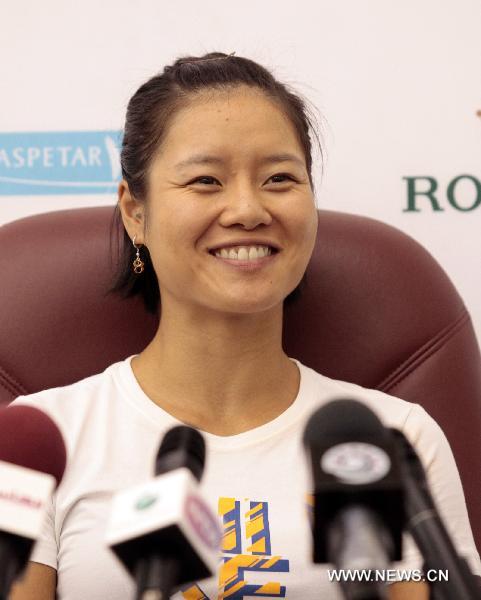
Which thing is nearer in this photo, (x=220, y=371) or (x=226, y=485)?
(x=226, y=485)

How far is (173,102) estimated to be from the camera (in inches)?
52.2

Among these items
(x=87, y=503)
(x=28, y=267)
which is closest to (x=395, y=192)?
(x=28, y=267)

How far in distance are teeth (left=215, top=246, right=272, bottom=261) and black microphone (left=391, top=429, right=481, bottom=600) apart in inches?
26.7

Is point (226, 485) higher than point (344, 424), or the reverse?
point (344, 424)

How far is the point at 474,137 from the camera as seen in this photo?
1.67 m

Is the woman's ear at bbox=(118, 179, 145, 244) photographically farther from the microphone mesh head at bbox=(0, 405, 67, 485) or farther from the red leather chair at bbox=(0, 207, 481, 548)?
the microphone mesh head at bbox=(0, 405, 67, 485)

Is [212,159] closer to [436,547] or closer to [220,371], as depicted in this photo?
[220,371]

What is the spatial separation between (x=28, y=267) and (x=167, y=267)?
0.26m

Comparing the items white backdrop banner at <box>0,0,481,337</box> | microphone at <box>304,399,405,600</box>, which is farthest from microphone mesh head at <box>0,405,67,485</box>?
white backdrop banner at <box>0,0,481,337</box>

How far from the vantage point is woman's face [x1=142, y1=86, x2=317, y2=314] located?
1.23m

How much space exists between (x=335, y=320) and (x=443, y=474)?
285mm

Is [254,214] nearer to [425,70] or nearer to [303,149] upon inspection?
[303,149]

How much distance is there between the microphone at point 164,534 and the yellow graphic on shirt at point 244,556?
0.62 meters

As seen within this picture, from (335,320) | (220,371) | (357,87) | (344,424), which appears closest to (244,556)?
(220,371)
